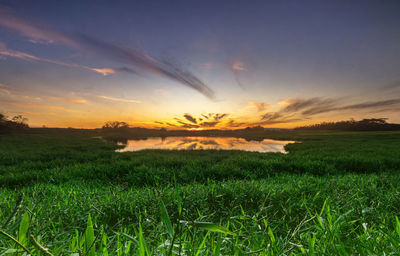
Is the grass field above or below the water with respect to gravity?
above

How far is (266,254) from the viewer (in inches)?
51.1

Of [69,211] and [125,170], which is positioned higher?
[69,211]

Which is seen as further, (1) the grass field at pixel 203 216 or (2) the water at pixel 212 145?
(2) the water at pixel 212 145

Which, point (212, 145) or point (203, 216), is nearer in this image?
point (203, 216)

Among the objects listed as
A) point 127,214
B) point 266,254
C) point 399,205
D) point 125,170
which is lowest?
point 125,170

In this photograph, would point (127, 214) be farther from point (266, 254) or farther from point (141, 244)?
point (266, 254)

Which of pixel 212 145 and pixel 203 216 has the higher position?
pixel 203 216

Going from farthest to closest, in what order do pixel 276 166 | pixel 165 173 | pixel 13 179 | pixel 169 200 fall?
pixel 276 166, pixel 165 173, pixel 13 179, pixel 169 200

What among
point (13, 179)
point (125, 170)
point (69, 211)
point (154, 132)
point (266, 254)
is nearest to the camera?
point (266, 254)

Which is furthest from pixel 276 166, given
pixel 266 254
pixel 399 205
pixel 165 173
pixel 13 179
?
pixel 13 179

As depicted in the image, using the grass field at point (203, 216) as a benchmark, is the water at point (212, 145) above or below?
below

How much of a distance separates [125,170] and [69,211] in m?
7.97

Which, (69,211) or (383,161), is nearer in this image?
(69,211)

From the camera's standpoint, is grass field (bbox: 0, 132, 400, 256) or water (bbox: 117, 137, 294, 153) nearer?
grass field (bbox: 0, 132, 400, 256)
